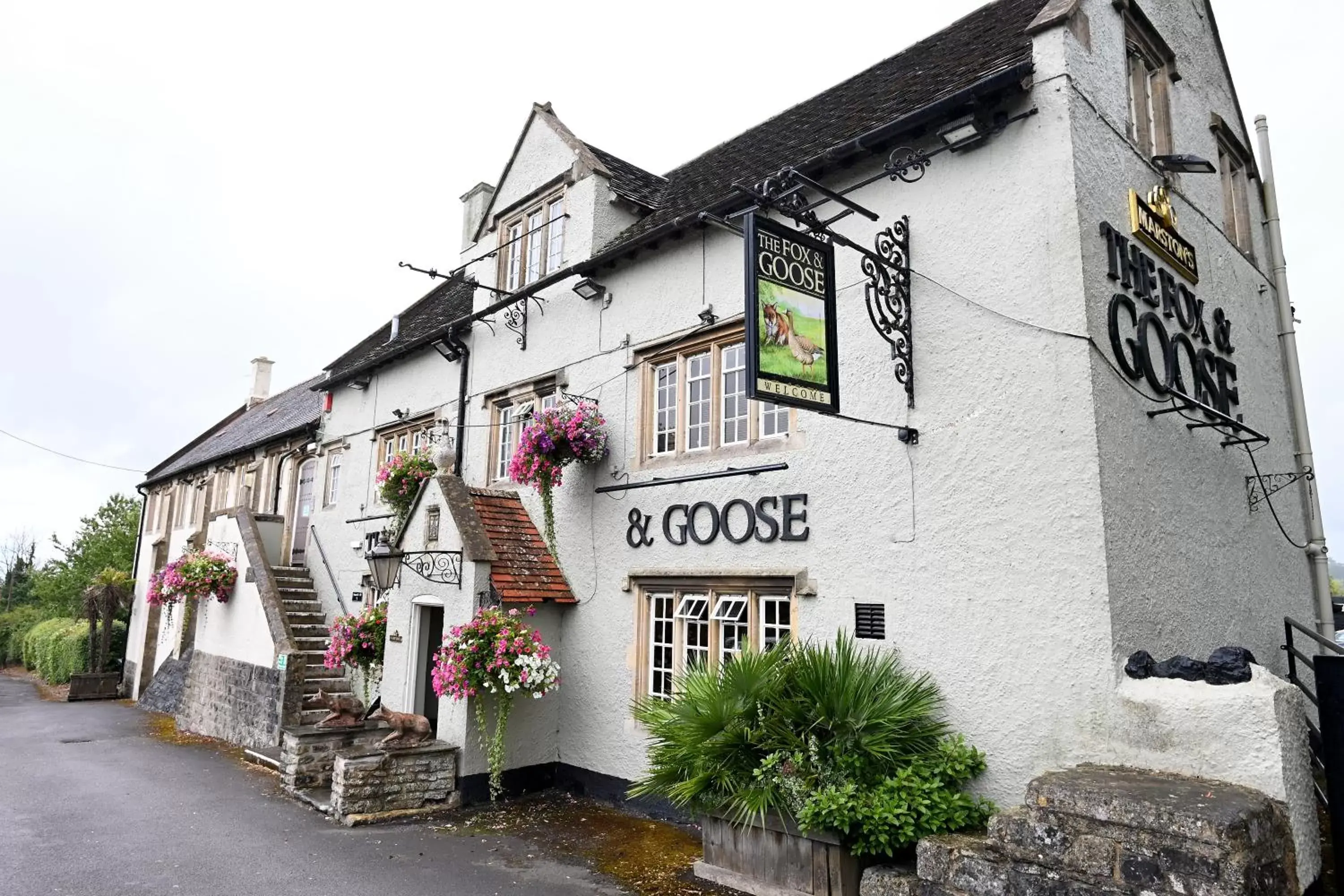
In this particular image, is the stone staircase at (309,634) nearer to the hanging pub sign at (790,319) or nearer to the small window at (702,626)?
the small window at (702,626)

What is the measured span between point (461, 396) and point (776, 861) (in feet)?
29.5

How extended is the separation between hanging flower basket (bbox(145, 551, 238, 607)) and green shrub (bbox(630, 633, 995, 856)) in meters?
13.0

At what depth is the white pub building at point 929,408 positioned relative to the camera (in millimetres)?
6801

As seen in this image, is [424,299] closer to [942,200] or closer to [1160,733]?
[942,200]

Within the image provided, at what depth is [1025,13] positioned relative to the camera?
9.30 meters

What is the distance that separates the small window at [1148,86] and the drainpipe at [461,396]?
31.9ft

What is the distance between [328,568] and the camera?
16.9 m

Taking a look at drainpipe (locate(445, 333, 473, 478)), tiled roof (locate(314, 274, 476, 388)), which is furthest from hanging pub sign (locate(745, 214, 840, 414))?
drainpipe (locate(445, 333, 473, 478))

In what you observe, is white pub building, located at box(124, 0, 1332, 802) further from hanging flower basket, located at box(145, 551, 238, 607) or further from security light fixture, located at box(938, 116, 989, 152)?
hanging flower basket, located at box(145, 551, 238, 607)

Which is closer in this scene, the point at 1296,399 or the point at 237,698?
the point at 1296,399

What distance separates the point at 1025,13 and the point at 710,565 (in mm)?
7082

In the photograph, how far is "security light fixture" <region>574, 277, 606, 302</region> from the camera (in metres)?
11.1

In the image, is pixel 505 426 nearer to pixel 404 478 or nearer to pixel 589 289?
pixel 404 478

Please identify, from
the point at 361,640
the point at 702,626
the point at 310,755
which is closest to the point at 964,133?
the point at 702,626
